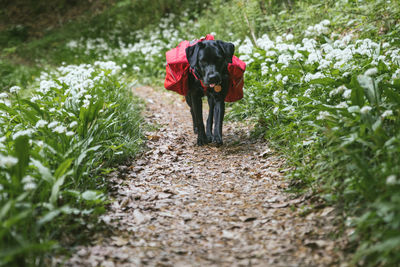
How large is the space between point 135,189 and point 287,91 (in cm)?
262

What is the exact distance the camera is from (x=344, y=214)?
8.30ft

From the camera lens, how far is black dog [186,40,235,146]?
4527 millimetres

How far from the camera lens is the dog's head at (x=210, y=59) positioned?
449cm

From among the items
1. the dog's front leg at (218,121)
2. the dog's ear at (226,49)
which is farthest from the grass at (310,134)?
the dog's ear at (226,49)

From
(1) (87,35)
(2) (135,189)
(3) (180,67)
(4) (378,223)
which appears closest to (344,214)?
(4) (378,223)

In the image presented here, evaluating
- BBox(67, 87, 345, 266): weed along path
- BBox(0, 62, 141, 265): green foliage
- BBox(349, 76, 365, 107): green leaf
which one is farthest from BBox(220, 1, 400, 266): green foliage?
BBox(0, 62, 141, 265): green foliage

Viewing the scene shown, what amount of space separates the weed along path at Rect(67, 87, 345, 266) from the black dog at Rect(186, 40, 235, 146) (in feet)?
1.66

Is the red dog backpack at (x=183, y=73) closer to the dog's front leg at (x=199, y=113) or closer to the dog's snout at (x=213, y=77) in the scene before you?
the dog's front leg at (x=199, y=113)

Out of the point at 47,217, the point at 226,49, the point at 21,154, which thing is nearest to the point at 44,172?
the point at 21,154

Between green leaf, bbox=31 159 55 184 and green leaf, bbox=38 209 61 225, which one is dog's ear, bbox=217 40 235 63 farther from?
green leaf, bbox=38 209 61 225

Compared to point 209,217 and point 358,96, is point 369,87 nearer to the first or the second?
point 358,96

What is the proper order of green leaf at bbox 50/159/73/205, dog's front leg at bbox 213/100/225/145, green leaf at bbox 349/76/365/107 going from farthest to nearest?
1. dog's front leg at bbox 213/100/225/145
2. green leaf at bbox 349/76/365/107
3. green leaf at bbox 50/159/73/205

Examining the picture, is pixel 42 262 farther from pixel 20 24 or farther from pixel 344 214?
pixel 20 24

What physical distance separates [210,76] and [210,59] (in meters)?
0.27
